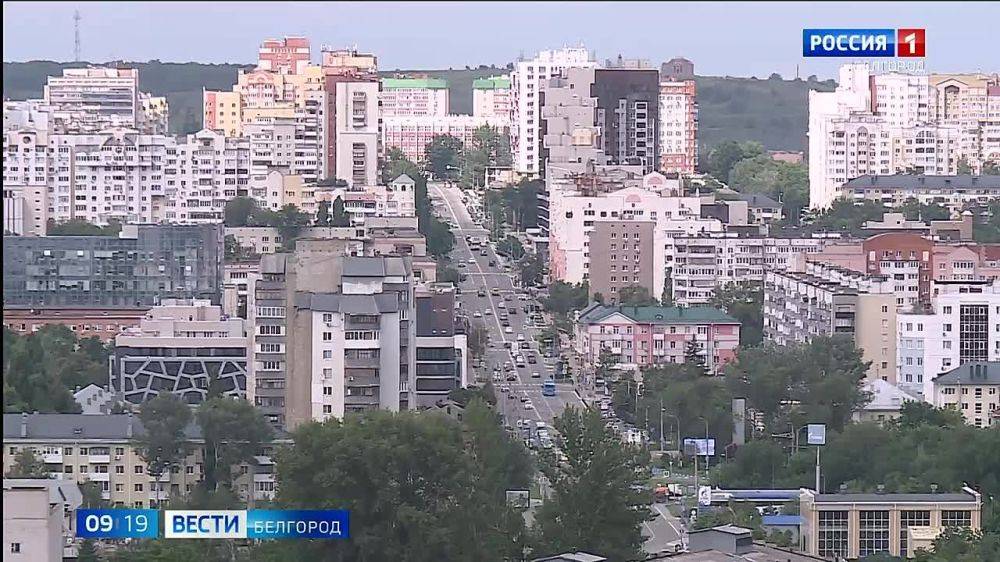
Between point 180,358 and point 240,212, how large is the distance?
5110 millimetres

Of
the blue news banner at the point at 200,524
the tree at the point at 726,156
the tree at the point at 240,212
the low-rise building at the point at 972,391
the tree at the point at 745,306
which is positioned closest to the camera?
the blue news banner at the point at 200,524

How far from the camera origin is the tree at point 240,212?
13.1 m

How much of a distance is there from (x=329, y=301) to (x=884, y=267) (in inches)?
153

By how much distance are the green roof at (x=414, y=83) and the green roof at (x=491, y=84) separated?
49cm

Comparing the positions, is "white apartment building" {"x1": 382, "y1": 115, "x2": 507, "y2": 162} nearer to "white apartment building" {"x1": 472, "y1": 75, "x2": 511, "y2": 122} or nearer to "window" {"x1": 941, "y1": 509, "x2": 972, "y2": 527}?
"white apartment building" {"x1": 472, "y1": 75, "x2": 511, "y2": 122}

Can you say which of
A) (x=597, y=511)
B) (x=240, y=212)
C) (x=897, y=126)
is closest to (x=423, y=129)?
(x=897, y=126)

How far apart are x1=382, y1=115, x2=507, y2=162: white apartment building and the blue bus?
11797 millimetres

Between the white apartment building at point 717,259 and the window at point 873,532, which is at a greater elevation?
the white apartment building at point 717,259

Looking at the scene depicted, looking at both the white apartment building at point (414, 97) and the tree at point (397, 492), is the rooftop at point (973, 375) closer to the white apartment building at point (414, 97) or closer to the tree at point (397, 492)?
the tree at point (397, 492)

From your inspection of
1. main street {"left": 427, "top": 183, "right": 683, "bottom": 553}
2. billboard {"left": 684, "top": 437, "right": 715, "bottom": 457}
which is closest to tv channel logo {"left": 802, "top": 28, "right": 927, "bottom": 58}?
main street {"left": 427, "top": 183, "right": 683, "bottom": 553}

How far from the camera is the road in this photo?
27.8 feet

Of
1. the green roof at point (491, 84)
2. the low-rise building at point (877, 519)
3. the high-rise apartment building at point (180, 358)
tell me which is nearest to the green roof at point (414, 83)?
the green roof at point (491, 84)

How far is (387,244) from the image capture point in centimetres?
999

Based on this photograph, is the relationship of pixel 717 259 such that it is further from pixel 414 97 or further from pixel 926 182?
pixel 414 97
